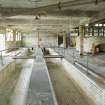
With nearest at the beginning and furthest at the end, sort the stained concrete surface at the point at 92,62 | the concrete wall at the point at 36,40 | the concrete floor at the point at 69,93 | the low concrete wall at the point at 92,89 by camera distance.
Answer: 1. the low concrete wall at the point at 92,89
2. the concrete floor at the point at 69,93
3. the stained concrete surface at the point at 92,62
4. the concrete wall at the point at 36,40

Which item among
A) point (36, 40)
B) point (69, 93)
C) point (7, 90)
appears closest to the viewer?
point (69, 93)

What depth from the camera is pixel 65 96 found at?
19.1 ft

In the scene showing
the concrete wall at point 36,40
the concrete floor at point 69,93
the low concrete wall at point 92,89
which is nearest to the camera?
the low concrete wall at point 92,89

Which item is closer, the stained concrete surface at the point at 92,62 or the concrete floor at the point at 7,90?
the concrete floor at the point at 7,90

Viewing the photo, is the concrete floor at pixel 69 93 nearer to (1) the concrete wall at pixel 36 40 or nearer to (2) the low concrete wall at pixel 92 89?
(2) the low concrete wall at pixel 92 89

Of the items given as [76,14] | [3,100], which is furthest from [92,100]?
[76,14]

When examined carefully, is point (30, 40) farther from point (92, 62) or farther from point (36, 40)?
point (92, 62)

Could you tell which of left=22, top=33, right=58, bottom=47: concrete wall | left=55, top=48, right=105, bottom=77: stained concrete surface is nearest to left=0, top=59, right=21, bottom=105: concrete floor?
left=55, top=48, right=105, bottom=77: stained concrete surface

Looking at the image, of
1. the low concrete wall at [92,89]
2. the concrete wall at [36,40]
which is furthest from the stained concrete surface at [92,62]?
the concrete wall at [36,40]

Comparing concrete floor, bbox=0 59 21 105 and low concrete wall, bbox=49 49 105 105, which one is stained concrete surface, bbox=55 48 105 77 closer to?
low concrete wall, bbox=49 49 105 105

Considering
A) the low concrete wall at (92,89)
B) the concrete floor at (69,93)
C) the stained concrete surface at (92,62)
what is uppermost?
the stained concrete surface at (92,62)

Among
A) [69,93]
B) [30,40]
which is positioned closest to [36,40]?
[30,40]

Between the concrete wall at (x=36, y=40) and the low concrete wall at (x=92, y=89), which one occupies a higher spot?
the concrete wall at (x=36, y=40)

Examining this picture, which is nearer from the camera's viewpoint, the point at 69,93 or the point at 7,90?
the point at 69,93
